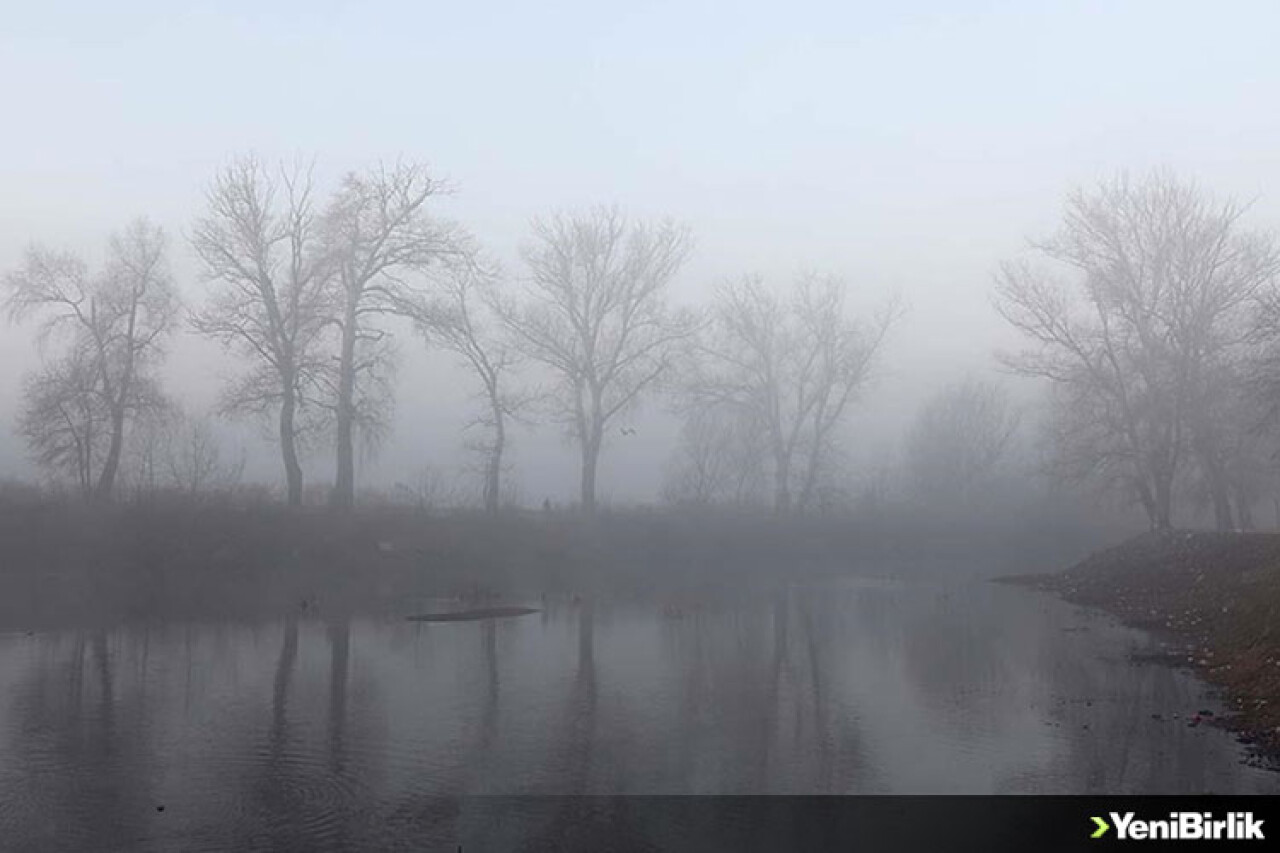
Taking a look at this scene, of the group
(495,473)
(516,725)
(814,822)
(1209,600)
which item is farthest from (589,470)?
(814,822)

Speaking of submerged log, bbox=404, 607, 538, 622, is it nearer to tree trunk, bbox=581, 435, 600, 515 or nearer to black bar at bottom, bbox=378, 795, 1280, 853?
black bar at bottom, bbox=378, 795, 1280, 853

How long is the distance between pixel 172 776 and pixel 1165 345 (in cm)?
4149

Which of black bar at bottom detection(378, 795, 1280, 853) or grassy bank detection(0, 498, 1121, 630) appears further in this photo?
grassy bank detection(0, 498, 1121, 630)

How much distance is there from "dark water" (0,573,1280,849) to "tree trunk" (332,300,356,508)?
66.1 ft

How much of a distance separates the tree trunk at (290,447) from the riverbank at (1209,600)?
90.7 ft

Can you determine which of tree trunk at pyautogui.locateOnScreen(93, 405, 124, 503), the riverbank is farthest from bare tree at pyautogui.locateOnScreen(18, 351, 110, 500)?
the riverbank

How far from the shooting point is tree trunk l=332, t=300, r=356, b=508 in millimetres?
43062

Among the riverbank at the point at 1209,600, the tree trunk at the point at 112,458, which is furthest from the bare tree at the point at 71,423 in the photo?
the riverbank at the point at 1209,600

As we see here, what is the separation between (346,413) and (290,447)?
2622mm

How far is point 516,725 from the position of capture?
43.2ft

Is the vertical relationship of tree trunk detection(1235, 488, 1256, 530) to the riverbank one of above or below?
above

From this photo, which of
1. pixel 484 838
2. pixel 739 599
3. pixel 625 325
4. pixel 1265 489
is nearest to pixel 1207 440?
pixel 1265 489

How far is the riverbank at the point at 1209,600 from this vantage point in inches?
565

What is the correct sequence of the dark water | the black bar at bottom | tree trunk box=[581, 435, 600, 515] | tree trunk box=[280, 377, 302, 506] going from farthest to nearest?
tree trunk box=[581, 435, 600, 515] → tree trunk box=[280, 377, 302, 506] → the dark water → the black bar at bottom
